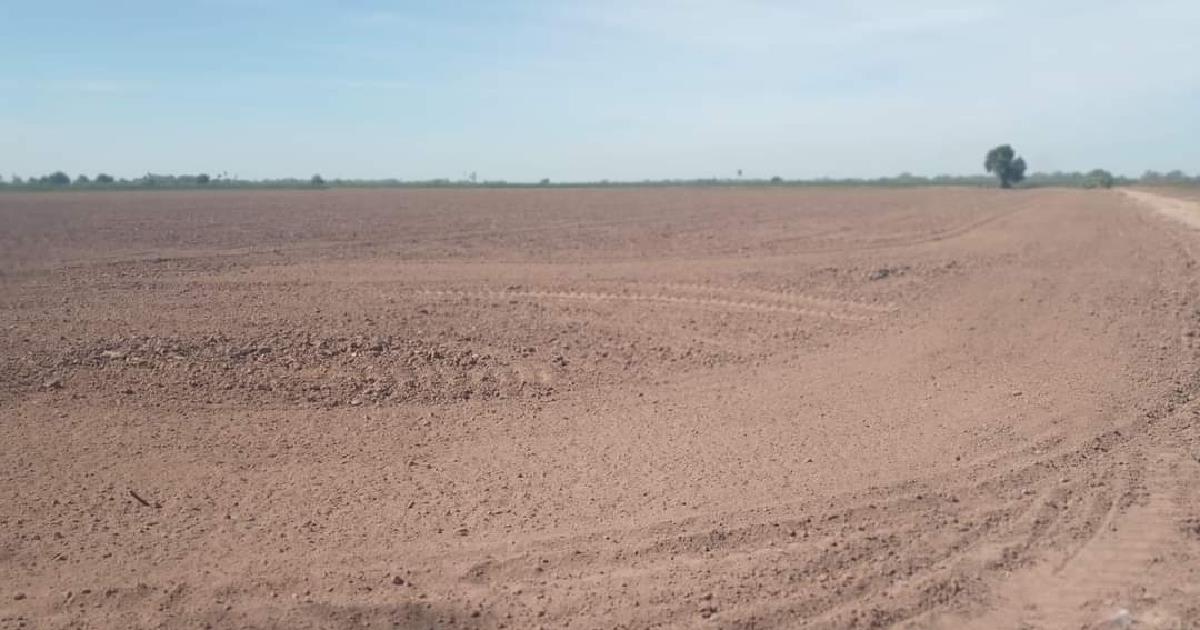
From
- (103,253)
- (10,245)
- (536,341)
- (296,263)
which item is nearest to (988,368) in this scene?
(536,341)

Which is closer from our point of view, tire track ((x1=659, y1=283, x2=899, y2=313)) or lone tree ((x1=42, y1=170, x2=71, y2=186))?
tire track ((x1=659, y1=283, x2=899, y2=313))

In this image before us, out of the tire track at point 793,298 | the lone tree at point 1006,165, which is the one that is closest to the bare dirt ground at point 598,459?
the tire track at point 793,298

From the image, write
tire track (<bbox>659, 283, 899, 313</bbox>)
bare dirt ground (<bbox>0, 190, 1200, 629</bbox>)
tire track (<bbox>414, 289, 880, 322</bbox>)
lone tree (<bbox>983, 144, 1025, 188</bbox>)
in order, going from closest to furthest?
bare dirt ground (<bbox>0, 190, 1200, 629</bbox>), tire track (<bbox>414, 289, 880, 322</bbox>), tire track (<bbox>659, 283, 899, 313</bbox>), lone tree (<bbox>983, 144, 1025, 188</bbox>)

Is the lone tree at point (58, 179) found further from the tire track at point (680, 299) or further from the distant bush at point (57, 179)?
the tire track at point (680, 299)

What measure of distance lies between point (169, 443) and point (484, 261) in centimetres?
1306

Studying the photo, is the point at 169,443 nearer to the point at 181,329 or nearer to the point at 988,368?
the point at 181,329

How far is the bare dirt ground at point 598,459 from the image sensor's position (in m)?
4.58

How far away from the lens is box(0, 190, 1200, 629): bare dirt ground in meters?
4.58

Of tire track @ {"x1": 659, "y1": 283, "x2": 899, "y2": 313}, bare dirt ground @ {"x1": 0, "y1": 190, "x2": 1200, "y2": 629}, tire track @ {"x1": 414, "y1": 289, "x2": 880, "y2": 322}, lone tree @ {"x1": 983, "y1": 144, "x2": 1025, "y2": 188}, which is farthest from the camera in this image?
lone tree @ {"x1": 983, "y1": 144, "x2": 1025, "y2": 188}

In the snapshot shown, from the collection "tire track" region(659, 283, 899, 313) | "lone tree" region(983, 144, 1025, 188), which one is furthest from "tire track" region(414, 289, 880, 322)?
"lone tree" region(983, 144, 1025, 188)

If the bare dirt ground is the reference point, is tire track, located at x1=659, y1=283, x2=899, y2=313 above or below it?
above

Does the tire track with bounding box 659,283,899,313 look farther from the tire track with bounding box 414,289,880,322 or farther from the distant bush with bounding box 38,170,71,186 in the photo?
the distant bush with bounding box 38,170,71,186

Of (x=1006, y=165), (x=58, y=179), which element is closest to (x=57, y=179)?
(x=58, y=179)

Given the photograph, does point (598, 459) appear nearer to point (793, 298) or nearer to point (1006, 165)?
point (793, 298)
